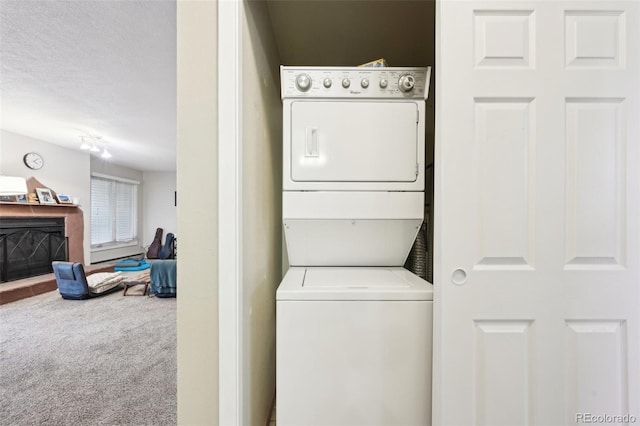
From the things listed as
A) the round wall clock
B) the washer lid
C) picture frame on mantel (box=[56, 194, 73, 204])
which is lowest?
the washer lid

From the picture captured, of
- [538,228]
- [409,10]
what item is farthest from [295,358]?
[409,10]

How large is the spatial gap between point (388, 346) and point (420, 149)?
88cm

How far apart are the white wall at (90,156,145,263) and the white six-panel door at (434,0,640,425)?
7916mm

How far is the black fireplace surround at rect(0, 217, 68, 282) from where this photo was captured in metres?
4.51

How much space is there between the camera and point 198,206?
936mm

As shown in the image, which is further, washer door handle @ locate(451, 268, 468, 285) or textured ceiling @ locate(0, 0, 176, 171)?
textured ceiling @ locate(0, 0, 176, 171)

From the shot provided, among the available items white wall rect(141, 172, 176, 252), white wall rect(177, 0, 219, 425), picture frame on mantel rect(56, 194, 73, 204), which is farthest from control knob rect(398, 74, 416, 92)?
white wall rect(141, 172, 176, 252)

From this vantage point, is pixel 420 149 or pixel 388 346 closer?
pixel 388 346

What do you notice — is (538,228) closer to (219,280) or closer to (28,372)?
(219,280)

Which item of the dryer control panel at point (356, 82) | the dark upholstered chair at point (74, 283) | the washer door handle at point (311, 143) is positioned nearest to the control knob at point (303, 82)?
the dryer control panel at point (356, 82)

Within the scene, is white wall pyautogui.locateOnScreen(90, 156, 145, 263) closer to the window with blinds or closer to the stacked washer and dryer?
the window with blinds

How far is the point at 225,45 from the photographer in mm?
935

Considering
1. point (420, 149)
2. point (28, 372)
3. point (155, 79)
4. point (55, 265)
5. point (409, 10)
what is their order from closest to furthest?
1. point (420, 149)
2. point (409, 10)
3. point (28, 372)
4. point (155, 79)
5. point (55, 265)

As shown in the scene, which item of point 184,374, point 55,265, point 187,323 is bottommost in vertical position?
point 55,265
